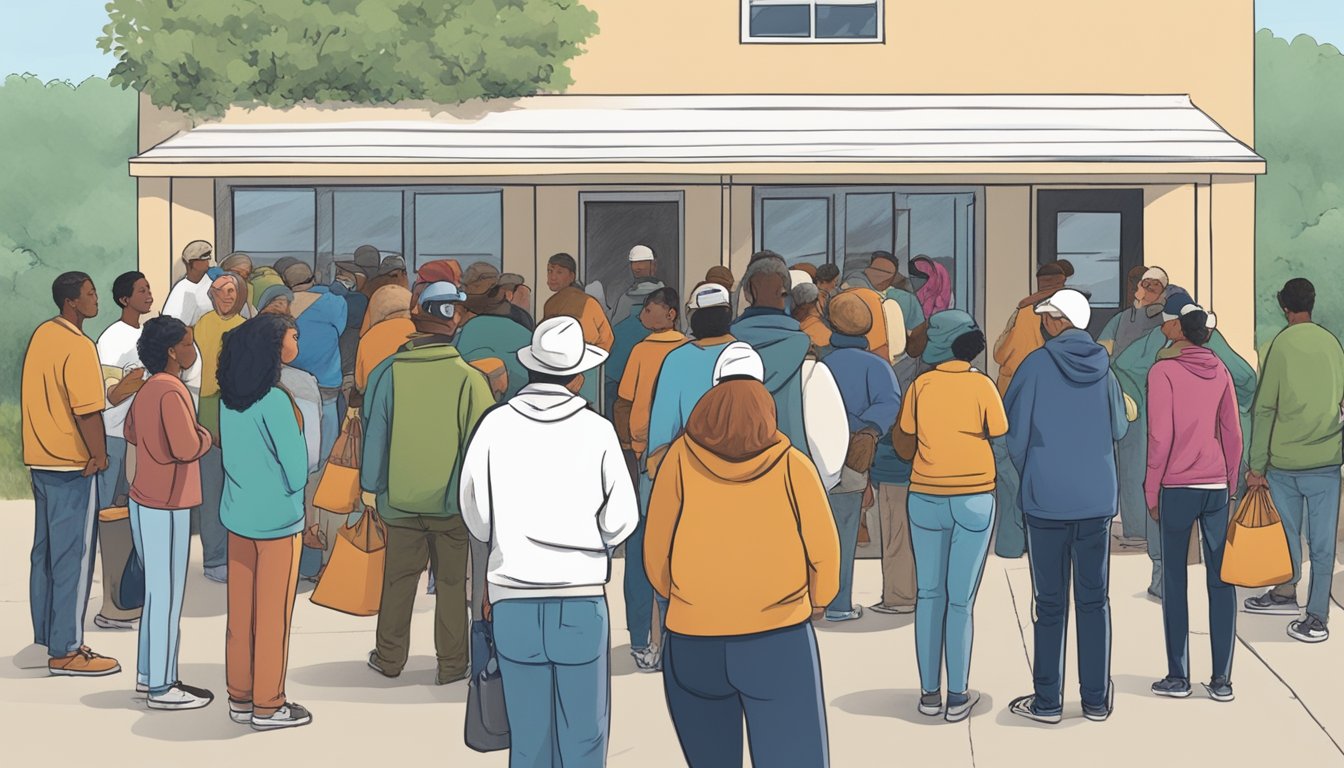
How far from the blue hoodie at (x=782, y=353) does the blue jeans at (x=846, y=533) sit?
4.47 ft

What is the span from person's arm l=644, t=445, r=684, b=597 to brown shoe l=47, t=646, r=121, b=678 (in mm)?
4116

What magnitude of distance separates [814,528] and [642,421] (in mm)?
3689

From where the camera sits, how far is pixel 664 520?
16.3ft

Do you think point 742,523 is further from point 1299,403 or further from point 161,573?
point 1299,403

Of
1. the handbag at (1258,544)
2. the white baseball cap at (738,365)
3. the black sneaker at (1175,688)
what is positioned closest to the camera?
the white baseball cap at (738,365)

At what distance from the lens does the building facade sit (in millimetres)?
16281

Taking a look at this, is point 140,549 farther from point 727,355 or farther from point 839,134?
point 839,134

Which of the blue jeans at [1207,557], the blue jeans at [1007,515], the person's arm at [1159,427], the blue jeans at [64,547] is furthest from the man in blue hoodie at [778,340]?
the blue jeans at [64,547]

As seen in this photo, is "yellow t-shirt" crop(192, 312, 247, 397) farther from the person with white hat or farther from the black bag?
the person with white hat

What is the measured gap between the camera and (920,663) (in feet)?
24.0

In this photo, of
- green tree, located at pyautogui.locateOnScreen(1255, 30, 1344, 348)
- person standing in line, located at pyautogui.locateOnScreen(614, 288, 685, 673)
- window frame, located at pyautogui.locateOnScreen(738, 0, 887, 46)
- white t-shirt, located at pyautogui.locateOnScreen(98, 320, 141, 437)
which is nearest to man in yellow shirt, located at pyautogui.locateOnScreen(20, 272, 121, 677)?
white t-shirt, located at pyautogui.locateOnScreen(98, 320, 141, 437)

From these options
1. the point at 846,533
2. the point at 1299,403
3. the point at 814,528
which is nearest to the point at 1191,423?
the point at 1299,403

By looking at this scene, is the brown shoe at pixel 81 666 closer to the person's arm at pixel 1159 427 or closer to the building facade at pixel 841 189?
the person's arm at pixel 1159 427

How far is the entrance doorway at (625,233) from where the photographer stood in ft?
54.1
